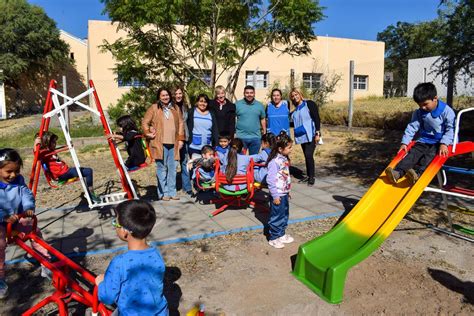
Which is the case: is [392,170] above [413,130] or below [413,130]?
below

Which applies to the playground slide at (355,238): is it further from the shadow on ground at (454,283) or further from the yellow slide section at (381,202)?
the shadow on ground at (454,283)

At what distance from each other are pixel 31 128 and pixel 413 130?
16.0 meters

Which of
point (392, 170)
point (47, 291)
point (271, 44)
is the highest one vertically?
point (271, 44)

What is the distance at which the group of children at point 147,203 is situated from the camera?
2209 millimetres

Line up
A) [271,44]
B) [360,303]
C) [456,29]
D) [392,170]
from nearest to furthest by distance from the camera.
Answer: [360,303]
[392,170]
[456,29]
[271,44]

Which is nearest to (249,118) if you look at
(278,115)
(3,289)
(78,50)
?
(278,115)

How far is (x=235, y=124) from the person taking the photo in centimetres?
661

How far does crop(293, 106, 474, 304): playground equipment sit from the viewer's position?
10.6 feet

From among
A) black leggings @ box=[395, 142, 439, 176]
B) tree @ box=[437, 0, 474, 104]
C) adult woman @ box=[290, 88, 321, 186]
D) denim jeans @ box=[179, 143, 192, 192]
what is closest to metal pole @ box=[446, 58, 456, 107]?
tree @ box=[437, 0, 474, 104]

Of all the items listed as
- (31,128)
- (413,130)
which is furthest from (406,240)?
(31,128)

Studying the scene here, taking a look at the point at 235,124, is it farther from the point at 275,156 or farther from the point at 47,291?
the point at 47,291

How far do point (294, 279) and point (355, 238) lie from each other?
767 mm

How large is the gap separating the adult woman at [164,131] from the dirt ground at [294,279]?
1.76 m

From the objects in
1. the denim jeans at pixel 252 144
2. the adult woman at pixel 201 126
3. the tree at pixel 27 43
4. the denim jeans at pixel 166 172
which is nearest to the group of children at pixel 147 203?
the adult woman at pixel 201 126
